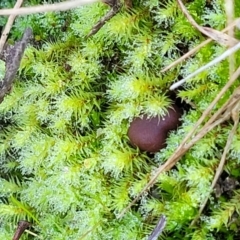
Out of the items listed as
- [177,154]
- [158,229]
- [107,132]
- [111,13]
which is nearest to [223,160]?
[177,154]

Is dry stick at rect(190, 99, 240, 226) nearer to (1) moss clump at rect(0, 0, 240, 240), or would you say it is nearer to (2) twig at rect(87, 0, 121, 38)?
(1) moss clump at rect(0, 0, 240, 240)

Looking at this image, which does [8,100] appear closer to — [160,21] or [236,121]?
[160,21]

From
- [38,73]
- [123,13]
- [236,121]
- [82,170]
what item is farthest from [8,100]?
[236,121]

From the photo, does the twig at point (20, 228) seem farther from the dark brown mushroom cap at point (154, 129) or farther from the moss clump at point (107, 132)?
the dark brown mushroom cap at point (154, 129)

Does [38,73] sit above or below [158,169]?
above

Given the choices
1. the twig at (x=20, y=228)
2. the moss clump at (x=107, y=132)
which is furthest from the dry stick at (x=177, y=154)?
the twig at (x=20, y=228)

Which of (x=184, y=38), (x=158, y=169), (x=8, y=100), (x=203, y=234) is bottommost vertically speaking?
(x=203, y=234)

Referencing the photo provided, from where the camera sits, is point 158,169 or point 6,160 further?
point 6,160

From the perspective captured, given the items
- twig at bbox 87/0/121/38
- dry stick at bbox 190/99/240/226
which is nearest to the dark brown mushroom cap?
dry stick at bbox 190/99/240/226
